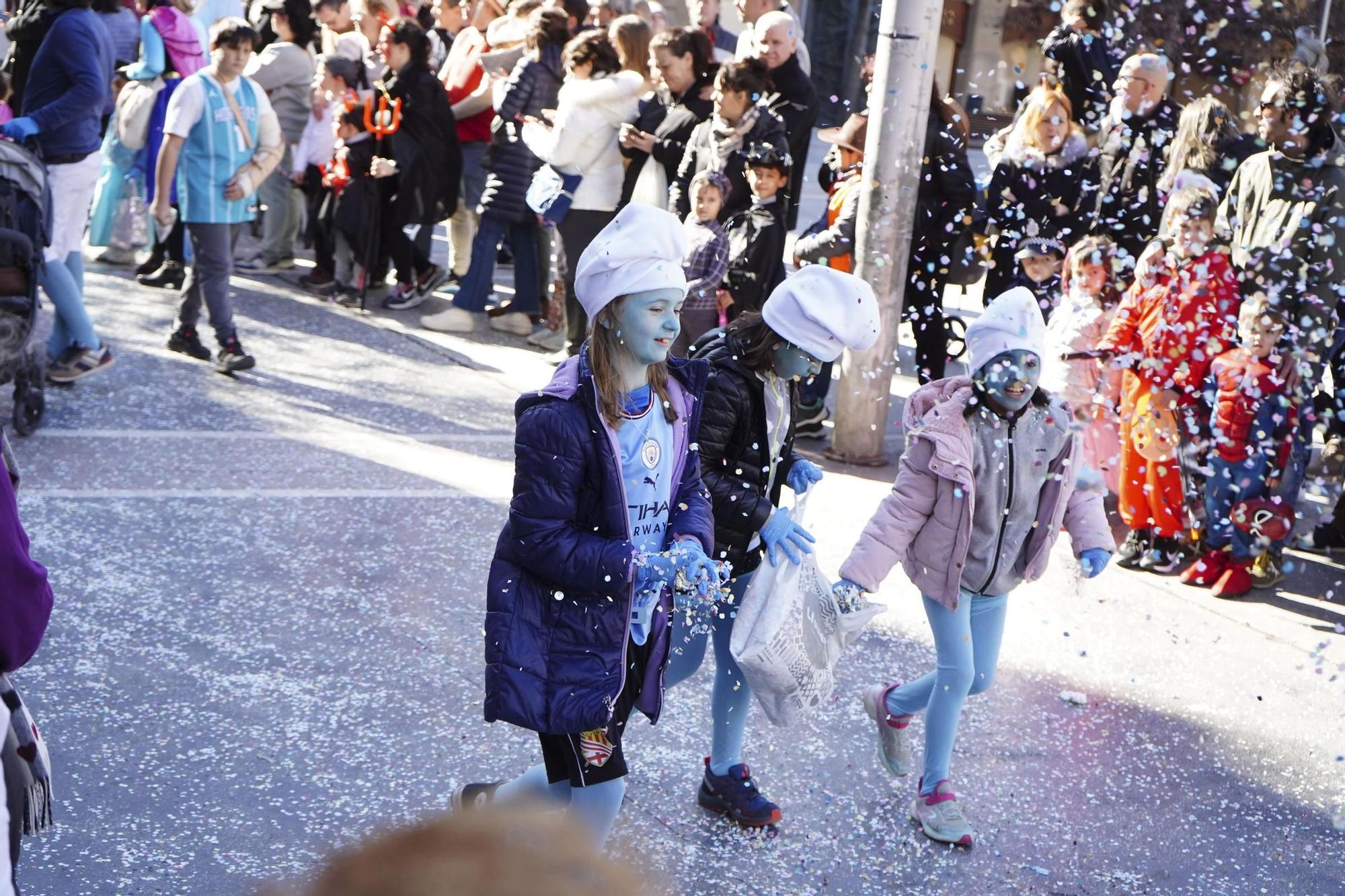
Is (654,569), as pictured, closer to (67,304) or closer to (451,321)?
(67,304)

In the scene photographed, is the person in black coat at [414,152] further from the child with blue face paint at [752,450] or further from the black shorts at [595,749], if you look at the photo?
the black shorts at [595,749]

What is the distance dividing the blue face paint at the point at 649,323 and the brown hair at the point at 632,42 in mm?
5756

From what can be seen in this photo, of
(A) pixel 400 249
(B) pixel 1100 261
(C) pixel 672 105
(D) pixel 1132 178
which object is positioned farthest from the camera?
(A) pixel 400 249

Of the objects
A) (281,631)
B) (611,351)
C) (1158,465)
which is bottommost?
(281,631)

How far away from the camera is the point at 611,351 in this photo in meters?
3.47

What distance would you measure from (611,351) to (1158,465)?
12.1 feet

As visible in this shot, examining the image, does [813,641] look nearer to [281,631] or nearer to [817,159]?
[281,631]

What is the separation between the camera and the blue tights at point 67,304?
23.9 feet

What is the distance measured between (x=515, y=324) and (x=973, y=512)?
19.8 feet

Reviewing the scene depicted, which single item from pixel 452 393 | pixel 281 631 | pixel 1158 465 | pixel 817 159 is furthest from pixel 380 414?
pixel 817 159

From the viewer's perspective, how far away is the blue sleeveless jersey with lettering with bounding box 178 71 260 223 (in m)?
7.77

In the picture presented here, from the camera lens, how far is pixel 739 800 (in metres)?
4.18

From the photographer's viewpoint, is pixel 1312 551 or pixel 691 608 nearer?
pixel 691 608

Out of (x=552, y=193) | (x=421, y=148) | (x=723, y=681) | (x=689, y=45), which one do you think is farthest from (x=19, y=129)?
(x=723, y=681)
